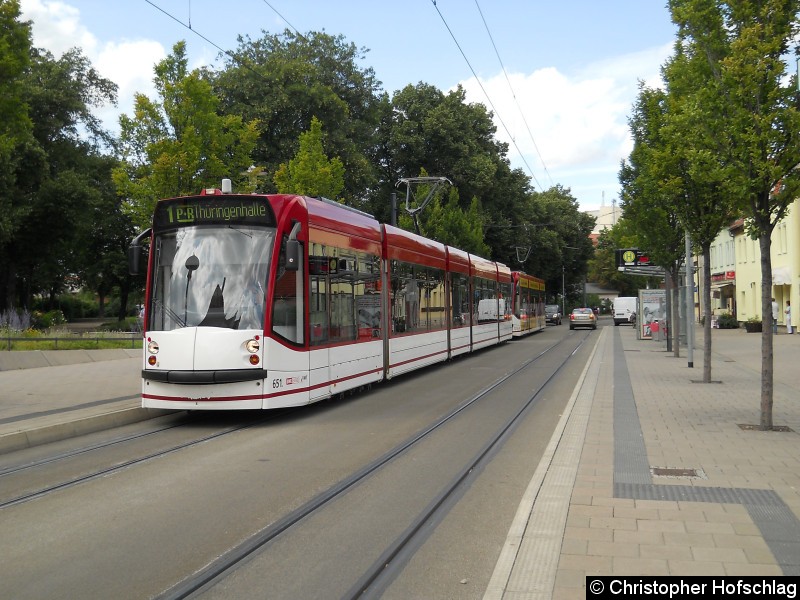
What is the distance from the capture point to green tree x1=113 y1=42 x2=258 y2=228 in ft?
61.6

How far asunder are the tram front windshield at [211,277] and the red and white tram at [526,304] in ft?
85.5

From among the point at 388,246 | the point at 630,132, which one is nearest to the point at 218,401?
the point at 388,246

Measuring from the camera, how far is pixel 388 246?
53.5ft

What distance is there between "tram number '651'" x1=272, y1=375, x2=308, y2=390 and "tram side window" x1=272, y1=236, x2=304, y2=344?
1.68 ft

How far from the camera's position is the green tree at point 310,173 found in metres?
24.6

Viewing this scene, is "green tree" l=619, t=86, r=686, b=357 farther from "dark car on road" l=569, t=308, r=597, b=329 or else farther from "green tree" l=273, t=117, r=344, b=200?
Result: "dark car on road" l=569, t=308, r=597, b=329

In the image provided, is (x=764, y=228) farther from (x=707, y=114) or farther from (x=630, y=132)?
(x=630, y=132)

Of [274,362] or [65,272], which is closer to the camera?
[274,362]

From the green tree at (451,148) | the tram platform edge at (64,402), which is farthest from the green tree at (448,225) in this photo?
the tram platform edge at (64,402)

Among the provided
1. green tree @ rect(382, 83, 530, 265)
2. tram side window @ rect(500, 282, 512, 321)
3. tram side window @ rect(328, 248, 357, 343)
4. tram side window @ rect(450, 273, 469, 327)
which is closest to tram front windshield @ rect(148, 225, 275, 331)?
tram side window @ rect(328, 248, 357, 343)

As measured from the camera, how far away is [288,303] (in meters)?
11.2

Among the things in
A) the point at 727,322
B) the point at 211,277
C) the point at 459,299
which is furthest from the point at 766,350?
the point at 727,322

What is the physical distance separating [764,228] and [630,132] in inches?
597

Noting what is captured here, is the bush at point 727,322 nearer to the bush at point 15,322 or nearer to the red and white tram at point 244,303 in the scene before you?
the bush at point 15,322
